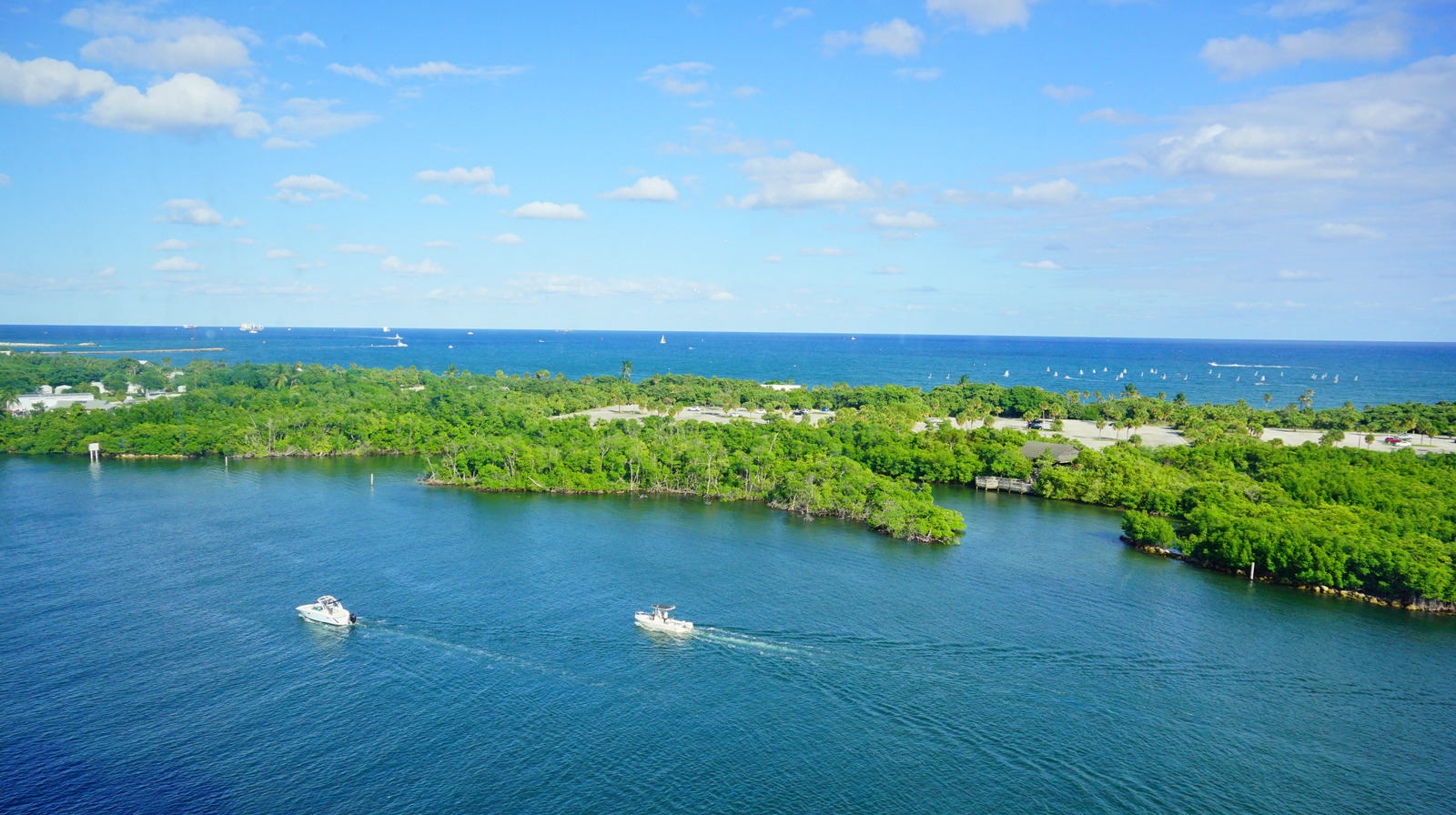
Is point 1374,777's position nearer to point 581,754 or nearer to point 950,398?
point 581,754

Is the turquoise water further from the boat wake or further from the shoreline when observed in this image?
the shoreline

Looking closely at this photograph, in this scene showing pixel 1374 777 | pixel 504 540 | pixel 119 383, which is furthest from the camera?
pixel 119 383

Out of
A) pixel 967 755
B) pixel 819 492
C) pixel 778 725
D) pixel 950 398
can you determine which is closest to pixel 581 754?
pixel 778 725

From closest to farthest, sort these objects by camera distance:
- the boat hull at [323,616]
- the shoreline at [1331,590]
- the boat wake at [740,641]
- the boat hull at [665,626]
Answer: 1. the boat wake at [740,641]
2. the boat hull at [323,616]
3. the boat hull at [665,626]
4. the shoreline at [1331,590]

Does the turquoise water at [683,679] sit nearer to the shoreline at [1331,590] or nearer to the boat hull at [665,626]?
the boat hull at [665,626]

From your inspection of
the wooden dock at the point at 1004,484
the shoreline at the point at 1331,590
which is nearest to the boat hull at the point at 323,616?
the shoreline at the point at 1331,590
